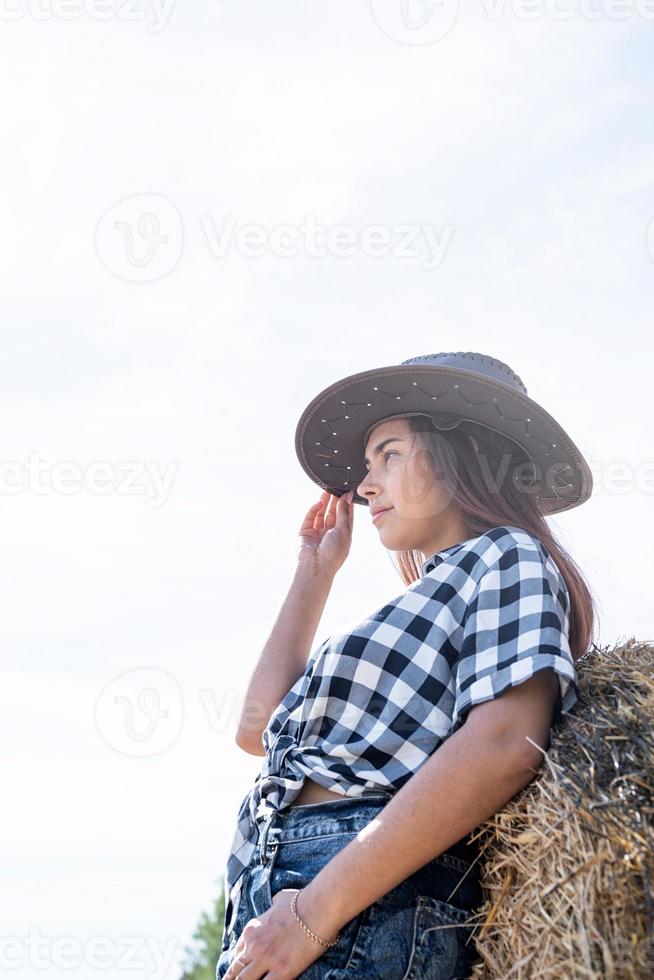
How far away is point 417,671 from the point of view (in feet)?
8.87

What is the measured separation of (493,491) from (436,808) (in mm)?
1160

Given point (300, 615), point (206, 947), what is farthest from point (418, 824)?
point (206, 947)

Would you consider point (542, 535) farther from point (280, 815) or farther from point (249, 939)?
point (249, 939)

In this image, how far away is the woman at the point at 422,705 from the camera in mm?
2428

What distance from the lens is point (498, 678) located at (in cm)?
249

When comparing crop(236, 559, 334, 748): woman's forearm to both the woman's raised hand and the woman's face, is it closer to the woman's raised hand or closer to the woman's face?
the woman's raised hand

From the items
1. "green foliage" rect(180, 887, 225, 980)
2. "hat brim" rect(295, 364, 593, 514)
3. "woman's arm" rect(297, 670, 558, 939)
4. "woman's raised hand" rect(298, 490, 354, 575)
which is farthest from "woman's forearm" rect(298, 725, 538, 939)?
"green foliage" rect(180, 887, 225, 980)

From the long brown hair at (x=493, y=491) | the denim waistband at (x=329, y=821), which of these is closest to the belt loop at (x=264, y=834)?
the denim waistband at (x=329, y=821)

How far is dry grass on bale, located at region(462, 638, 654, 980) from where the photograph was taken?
80.7 inches

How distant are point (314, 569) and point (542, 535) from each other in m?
1.06

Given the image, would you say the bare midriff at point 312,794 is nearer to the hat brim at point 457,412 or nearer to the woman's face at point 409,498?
the woman's face at point 409,498

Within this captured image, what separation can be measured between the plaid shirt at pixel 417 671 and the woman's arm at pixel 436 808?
3.3 inches

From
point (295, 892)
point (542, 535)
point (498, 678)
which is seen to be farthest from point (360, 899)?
point (542, 535)

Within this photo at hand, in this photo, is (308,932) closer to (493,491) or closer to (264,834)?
(264,834)
